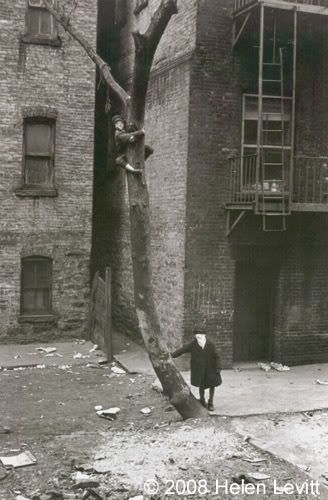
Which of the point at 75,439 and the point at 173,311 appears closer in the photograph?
the point at 75,439

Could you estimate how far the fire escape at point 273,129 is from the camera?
Result: 12781 mm

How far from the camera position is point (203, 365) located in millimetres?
10461

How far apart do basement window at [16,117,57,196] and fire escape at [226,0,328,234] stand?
5.48m

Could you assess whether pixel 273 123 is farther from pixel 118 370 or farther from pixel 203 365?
pixel 118 370

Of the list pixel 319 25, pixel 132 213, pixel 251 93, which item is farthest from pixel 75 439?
pixel 319 25

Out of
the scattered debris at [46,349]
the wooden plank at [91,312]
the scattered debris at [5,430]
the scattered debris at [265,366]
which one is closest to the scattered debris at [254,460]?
the scattered debris at [5,430]

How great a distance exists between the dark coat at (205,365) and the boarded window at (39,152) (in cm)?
761

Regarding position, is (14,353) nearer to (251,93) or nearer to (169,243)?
(169,243)

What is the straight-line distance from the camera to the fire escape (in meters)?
12.8

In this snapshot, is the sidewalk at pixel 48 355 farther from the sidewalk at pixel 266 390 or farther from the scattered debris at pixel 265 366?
the scattered debris at pixel 265 366

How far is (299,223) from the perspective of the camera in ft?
44.8

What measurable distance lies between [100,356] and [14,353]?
7.08 feet

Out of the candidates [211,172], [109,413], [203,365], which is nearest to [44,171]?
[211,172]

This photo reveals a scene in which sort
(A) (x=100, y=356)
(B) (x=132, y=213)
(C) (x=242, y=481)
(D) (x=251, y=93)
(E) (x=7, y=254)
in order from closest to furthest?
(C) (x=242, y=481) → (B) (x=132, y=213) → (D) (x=251, y=93) → (A) (x=100, y=356) → (E) (x=7, y=254)
